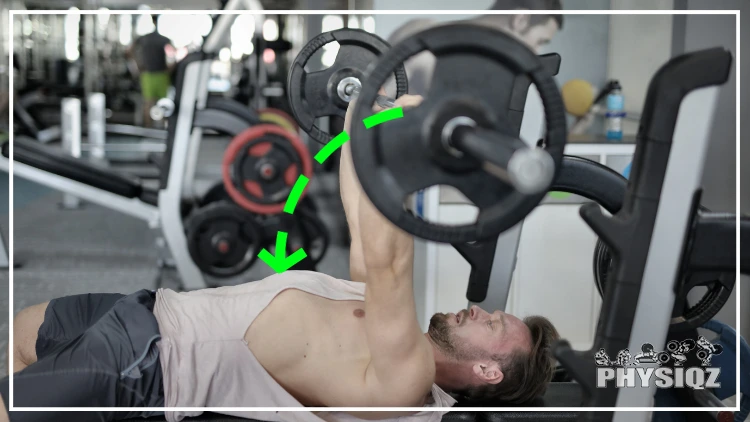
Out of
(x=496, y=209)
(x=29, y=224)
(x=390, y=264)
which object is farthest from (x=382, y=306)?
(x=29, y=224)

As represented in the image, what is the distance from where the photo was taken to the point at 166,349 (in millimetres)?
1272

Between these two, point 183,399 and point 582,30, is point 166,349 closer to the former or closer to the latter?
point 183,399

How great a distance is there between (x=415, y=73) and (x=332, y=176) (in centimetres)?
328

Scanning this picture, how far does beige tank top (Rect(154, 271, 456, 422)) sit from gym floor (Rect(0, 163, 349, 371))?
104 cm

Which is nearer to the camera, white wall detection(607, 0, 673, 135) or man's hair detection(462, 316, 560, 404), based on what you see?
man's hair detection(462, 316, 560, 404)

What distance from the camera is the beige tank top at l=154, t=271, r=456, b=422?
1.24 meters

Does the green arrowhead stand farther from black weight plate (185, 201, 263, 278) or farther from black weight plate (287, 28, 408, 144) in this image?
black weight plate (185, 201, 263, 278)

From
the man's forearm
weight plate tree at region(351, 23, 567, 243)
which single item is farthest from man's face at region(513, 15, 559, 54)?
weight plate tree at region(351, 23, 567, 243)

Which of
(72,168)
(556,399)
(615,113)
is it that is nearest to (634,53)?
(615,113)

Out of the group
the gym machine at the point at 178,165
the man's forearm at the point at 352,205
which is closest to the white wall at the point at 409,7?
the gym machine at the point at 178,165

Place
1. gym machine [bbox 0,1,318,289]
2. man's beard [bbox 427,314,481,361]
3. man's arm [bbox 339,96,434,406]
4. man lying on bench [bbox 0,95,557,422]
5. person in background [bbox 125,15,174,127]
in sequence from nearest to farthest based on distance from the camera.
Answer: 1. man's arm [bbox 339,96,434,406]
2. man lying on bench [bbox 0,95,557,422]
3. man's beard [bbox 427,314,481,361]
4. gym machine [bbox 0,1,318,289]
5. person in background [bbox 125,15,174,127]

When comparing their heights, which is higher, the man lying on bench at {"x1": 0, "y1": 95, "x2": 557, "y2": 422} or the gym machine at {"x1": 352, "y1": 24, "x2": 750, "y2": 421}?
the gym machine at {"x1": 352, "y1": 24, "x2": 750, "y2": 421}

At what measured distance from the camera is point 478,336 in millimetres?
1346

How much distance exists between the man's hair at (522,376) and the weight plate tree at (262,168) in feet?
5.68
